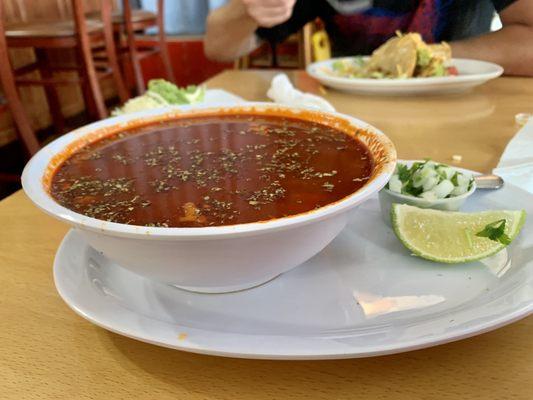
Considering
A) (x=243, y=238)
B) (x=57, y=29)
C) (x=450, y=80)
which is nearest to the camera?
(x=243, y=238)

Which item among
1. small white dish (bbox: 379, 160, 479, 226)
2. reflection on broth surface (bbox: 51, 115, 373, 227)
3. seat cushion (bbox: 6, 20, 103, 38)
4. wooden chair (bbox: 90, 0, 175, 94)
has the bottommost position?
wooden chair (bbox: 90, 0, 175, 94)

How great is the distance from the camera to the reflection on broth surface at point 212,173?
2.09 feet

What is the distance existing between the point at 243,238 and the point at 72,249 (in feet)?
1.11

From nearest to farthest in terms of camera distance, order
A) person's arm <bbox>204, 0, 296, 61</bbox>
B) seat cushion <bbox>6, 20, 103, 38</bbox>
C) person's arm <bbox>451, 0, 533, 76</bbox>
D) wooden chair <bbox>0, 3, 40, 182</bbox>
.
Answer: person's arm <bbox>451, 0, 533, 76</bbox>, person's arm <bbox>204, 0, 296, 61</bbox>, wooden chair <bbox>0, 3, 40, 182</bbox>, seat cushion <bbox>6, 20, 103, 38</bbox>

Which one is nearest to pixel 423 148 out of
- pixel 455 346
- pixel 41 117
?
pixel 455 346

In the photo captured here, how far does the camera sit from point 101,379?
0.57 metres

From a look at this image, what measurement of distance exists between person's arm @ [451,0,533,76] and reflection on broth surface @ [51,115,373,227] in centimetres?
128

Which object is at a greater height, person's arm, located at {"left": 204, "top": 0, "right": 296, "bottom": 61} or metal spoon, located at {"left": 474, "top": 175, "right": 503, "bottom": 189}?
person's arm, located at {"left": 204, "top": 0, "right": 296, "bottom": 61}

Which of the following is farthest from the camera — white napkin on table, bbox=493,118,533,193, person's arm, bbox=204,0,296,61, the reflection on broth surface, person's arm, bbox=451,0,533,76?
person's arm, bbox=204,0,296,61

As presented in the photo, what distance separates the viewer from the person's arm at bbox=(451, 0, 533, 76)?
186 cm

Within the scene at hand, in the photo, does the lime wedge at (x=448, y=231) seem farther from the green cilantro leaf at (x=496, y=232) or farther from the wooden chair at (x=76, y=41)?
the wooden chair at (x=76, y=41)

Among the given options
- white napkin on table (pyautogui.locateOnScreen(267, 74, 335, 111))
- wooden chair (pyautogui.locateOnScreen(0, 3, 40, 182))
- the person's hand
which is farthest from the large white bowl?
wooden chair (pyautogui.locateOnScreen(0, 3, 40, 182))

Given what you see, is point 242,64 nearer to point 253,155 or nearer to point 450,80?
point 450,80

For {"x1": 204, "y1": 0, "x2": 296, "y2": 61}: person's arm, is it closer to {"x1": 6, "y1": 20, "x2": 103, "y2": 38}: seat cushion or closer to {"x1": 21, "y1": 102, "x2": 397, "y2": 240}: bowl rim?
{"x1": 21, "y1": 102, "x2": 397, "y2": 240}: bowl rim
